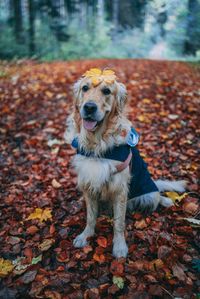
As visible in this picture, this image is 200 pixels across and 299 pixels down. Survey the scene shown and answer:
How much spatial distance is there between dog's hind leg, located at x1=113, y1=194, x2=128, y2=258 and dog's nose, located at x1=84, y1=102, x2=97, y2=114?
37.7 inches

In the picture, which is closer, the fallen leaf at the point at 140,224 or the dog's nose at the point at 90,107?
the dog's nose at the point at 90,107

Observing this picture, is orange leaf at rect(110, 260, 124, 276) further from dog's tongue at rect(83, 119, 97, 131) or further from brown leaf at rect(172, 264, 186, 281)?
dog's tongue at rect(83, 119, 97, 131)

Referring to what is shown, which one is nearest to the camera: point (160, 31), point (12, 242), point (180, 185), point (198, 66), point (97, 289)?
point (97, 289)

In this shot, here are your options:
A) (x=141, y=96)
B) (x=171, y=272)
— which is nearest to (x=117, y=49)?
(x=141, y=96)

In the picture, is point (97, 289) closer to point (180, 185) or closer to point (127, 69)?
point (180, 185)

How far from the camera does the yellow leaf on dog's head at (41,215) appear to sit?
351cm

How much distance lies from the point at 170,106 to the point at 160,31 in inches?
491

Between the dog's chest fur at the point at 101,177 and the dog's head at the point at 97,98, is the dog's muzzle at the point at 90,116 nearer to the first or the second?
the dog's head at the point at 97,98

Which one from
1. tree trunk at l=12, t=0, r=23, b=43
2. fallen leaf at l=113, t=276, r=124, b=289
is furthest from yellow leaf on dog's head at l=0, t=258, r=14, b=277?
tree trunk at l=12, t=0, r=23, b=43

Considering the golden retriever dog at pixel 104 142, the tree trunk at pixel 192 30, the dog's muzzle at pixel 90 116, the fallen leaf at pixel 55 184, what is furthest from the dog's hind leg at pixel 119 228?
the tree trunk at pixel 192 30

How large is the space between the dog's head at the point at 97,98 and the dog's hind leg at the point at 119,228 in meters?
0.83

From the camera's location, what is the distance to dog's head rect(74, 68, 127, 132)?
8.86ft

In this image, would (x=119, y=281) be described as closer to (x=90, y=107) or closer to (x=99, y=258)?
(x=99, y=258)

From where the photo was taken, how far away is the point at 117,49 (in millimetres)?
17203
